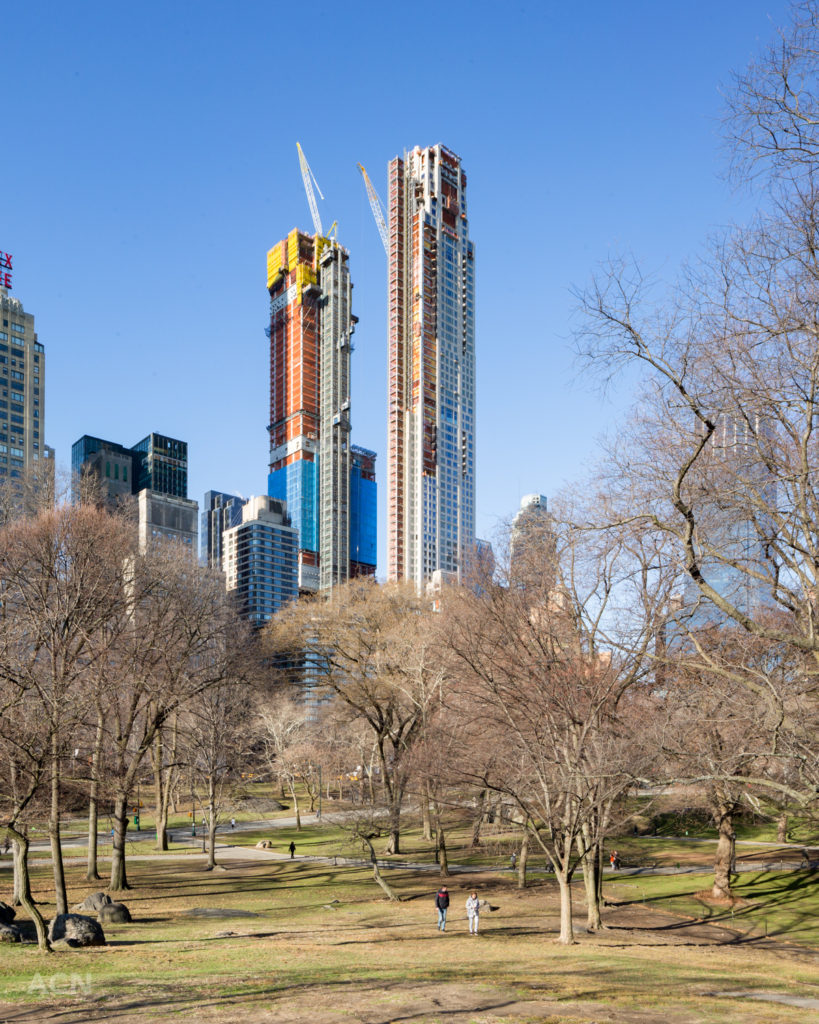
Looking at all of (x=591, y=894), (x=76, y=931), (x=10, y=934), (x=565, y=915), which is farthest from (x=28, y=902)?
(x=591, y=894)

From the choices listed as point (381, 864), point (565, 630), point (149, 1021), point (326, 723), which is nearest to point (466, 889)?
point (381, 864)

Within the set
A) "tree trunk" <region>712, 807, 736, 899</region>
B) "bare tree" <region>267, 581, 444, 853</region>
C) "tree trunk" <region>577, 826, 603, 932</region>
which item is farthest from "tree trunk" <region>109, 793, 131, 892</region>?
"tree trunk" <region>712, 807, 736, 899</region>

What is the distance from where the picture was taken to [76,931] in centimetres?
2039

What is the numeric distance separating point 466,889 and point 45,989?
2381 cm

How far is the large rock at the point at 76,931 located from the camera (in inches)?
797

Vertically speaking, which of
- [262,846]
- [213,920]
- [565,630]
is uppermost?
[565,630]

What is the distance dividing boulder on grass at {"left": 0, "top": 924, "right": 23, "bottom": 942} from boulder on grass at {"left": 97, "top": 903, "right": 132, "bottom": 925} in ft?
14.8

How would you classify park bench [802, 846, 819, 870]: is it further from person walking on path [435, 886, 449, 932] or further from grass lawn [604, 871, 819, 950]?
person walking on path [435, 886, 449, 932]

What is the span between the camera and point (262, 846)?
49.3 metres

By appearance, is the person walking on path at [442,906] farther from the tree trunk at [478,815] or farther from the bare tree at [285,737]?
the bare tree at [285,737]

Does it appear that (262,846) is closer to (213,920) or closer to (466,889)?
(466,889)

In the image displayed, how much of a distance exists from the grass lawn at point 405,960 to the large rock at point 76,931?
0.73 meters

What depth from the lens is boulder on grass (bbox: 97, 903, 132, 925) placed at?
82.1 ft

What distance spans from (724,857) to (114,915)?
2327 cm
